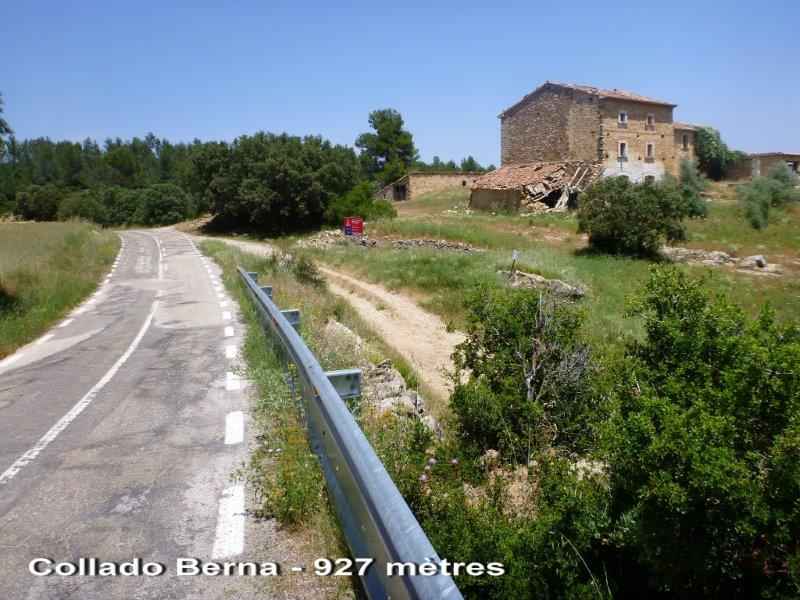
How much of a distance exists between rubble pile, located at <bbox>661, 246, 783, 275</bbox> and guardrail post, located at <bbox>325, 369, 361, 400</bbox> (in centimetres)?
2964

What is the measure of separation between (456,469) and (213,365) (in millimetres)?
4823

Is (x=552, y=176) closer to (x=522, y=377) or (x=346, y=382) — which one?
(x=522, y=377)

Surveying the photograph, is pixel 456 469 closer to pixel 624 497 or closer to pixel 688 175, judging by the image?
pixel 624 497

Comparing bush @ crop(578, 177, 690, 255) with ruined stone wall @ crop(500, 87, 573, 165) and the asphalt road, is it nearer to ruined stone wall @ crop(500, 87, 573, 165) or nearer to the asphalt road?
ruined stone wall @ crop(500, 87, 573, 165)

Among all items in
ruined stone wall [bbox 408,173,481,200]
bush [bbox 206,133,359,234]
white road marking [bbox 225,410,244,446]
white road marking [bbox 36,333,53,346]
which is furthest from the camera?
ruined stone wall [bbox 408,173,481,200]

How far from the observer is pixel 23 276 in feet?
57.1

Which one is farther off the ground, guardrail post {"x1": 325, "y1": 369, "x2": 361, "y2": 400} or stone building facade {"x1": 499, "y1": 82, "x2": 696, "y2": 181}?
stone building facade {"x1": 499, "y1": 82, "x2": 696, "y2": 181}

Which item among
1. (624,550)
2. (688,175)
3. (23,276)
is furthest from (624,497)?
(688,175)

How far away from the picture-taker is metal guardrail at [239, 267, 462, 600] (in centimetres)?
230

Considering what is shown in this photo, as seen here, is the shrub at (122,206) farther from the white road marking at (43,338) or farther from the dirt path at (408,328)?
the white road marking at (43,338)

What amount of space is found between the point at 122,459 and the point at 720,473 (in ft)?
15.2

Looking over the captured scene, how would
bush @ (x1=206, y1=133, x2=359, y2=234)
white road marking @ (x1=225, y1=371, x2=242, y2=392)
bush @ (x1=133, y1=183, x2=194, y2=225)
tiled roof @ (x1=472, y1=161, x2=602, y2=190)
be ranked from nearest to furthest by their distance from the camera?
white road marking @ (x1=225, y1=371, x2=242, y2=392)
bush @ (x1=206, y1=133, x2=359, y2=234)
tiled roof @ (x1=472, y1=161, x2=602, y2=190)
bush @ (x1=133, y1=183, x2=194, y2=225)

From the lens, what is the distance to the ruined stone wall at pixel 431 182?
63.2 m

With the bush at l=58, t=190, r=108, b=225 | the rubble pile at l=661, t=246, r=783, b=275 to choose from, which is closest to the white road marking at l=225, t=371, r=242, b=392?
the rubble pile at l=661, t=246, r=783, b=275
